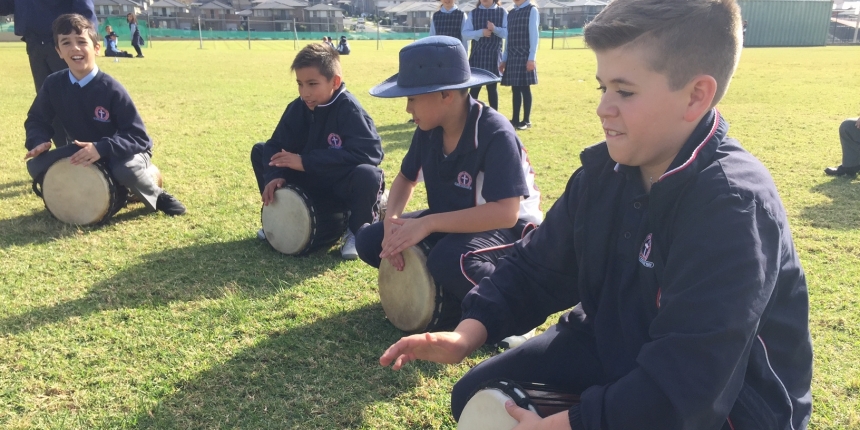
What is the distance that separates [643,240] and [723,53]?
49cm

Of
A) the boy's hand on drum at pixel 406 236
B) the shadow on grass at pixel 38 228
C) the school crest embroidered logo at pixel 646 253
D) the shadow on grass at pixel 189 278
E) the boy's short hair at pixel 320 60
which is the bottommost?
the shadow on grass at pixel 189 278

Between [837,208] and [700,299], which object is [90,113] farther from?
[837,208]

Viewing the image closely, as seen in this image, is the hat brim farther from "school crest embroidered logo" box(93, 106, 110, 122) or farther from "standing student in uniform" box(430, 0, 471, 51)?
"standing student in uniform" box(430, 0, 471, 51)

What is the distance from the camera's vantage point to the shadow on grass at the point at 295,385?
2516 mm

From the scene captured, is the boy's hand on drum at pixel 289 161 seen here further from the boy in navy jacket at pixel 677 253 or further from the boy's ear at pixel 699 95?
the boy's ear at pixel 699 95

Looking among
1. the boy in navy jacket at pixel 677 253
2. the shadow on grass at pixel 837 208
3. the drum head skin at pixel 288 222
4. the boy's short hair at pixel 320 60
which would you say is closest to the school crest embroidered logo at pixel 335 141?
the boy's short hair at pixel 320 60

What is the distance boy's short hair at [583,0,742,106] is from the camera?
4.99ft

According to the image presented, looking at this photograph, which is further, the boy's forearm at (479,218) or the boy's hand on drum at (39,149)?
the boy's hand on drum at (39,149)

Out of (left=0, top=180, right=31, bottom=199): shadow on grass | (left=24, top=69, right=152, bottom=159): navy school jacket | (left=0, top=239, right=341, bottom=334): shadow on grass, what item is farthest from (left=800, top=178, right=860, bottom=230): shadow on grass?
(left=0, top=180, right=31, bottom=199): shadow on grass

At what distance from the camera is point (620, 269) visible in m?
1.74

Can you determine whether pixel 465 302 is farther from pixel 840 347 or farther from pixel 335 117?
pixel 335 117

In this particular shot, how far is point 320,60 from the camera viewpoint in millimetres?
4215

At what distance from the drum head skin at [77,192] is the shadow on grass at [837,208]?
5136 millimetres

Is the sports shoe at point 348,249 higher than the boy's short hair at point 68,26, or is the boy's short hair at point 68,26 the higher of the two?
the boy's short hair at point 68,26
